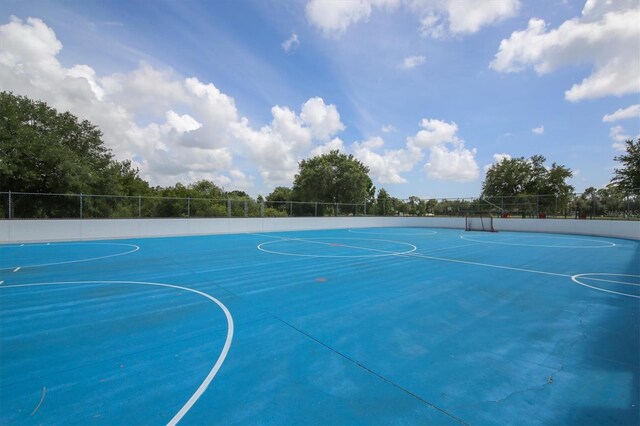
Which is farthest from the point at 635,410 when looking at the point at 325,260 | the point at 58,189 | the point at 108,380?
the point at 58,189

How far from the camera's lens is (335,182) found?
33.3m

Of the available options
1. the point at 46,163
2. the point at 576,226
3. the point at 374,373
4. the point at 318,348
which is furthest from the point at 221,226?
the point at 576,226

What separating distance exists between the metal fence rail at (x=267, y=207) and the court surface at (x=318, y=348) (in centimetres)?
1019

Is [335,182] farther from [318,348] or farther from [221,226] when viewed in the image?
[318,348]

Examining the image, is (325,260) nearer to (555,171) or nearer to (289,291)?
(289,291)

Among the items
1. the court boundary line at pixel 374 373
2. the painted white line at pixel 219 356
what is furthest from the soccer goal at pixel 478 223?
the court boundary line at pixel 374 373

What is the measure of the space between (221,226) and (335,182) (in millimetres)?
16124

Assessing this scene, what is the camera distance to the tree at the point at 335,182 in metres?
32.8

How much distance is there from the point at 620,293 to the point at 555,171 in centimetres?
3943

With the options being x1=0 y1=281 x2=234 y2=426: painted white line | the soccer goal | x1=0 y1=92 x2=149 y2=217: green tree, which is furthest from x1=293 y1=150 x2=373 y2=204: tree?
x1=0 y1=281 x2=234 y2=426: painted white line

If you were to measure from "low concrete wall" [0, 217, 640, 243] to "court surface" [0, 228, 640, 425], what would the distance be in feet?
27.9

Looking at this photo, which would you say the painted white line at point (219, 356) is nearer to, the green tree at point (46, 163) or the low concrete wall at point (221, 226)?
the low concrete wall at point (221, 226)

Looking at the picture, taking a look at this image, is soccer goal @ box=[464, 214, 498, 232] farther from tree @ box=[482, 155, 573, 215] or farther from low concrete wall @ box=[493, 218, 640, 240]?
tree @ box=[482, 155, 573, 215]

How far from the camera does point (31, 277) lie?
751cm
